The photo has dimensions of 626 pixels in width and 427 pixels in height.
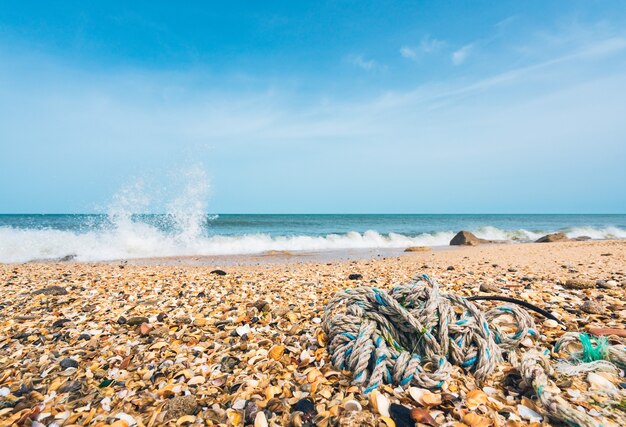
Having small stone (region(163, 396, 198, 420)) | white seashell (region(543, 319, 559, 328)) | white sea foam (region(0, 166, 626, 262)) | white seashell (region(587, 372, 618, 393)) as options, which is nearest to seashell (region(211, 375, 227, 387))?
small stone (region(163, 396, 198, 420))

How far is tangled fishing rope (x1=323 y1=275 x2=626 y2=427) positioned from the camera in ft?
7.30

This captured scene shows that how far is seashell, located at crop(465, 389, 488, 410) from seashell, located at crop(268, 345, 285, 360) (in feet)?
4.58

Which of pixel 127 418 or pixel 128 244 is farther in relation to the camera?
pixel 128 244

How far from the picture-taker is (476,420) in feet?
6.24

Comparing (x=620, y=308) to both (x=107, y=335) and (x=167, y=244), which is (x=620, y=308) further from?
(x=167, y=244)

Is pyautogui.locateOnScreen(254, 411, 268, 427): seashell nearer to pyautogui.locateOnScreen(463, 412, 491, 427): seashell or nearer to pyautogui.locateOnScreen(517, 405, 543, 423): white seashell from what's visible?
pyautogui.locateOnScreen(463, 412, 491, 427): seashell

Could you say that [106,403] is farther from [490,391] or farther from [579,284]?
[579,284]

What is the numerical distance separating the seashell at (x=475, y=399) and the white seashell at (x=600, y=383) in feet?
2.25

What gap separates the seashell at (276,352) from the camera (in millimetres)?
2745

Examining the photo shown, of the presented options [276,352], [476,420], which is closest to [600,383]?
[476,420]

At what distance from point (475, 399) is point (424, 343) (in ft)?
1.53

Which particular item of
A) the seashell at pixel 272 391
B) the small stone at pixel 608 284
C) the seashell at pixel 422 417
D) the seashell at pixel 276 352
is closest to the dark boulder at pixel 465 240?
the small stone at pixel 608 284

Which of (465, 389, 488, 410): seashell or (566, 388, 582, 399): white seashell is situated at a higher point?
(566, 388, 582, 399): white seashell

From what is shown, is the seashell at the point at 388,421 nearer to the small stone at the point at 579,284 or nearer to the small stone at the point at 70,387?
the small stone at the point at 70,387
